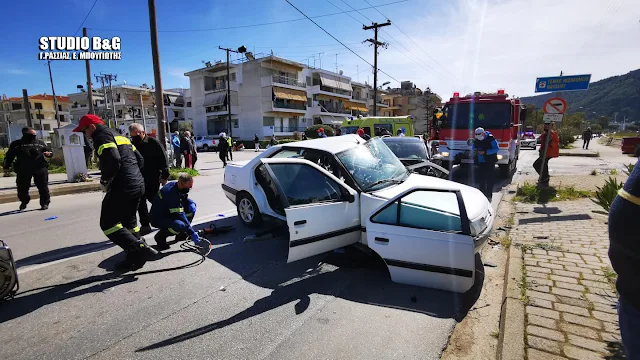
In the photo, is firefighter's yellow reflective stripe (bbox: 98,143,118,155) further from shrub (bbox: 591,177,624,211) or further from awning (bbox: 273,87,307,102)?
Answer: awning (bbox: 273,87,307,102)

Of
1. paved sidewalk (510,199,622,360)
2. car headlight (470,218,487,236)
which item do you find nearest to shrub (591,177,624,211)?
paved sidewalk (510,199,622,360)

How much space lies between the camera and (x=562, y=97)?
8.01 m

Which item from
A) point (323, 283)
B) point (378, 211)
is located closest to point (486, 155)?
point (378, 211)

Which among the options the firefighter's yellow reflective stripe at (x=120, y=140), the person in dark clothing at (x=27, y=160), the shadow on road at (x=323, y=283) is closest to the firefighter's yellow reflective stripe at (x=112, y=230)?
the firefighter's yellow reflective stripe at (x=120, y=140)

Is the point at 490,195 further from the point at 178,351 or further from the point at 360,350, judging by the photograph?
the point at 178,351

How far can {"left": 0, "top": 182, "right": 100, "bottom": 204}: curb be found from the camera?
7.95m

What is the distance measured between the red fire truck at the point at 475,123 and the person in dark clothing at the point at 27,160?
1056 cm

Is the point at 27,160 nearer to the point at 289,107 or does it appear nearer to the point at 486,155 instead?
the point at 486,155

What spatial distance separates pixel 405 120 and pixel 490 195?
29.2 feet

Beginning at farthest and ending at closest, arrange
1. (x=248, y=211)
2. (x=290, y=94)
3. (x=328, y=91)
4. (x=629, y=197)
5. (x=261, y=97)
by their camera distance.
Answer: (x=328, y=91), (x=290, y=94), (x=261, y=97), (x=248, y=211), (x=629, y=197)

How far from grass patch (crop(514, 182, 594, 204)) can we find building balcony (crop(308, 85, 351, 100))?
45.8 m

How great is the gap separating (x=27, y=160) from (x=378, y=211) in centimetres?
738

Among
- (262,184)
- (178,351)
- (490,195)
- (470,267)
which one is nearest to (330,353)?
(178,351)

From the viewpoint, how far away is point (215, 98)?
45.1 m
